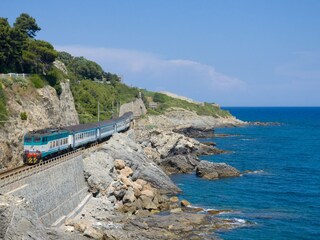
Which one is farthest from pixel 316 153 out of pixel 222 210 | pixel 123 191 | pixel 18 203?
pixel 18 203

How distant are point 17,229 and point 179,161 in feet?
146

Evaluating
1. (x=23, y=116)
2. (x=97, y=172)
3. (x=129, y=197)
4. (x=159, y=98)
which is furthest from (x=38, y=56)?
(x=159, y=98)

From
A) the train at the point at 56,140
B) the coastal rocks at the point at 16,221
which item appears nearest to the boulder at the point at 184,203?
the train at the point at 56,140

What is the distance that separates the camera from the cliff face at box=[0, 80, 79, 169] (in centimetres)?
4328

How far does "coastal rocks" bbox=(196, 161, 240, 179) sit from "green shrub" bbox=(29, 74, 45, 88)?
72.8 ft

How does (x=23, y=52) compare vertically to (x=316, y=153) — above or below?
above

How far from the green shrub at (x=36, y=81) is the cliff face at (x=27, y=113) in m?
0.58

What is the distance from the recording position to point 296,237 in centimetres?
3684

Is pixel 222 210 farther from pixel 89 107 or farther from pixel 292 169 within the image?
pixel 89 107

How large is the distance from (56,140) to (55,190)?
937 cm

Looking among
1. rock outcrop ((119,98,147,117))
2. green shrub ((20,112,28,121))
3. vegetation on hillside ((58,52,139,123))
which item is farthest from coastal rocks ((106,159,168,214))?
rock outcrop ((119,98,147,117))

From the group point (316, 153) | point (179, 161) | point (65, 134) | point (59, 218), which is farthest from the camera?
point (316, 153)

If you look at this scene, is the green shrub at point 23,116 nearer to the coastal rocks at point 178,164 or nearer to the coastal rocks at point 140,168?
the coastal rocks at point 140,168

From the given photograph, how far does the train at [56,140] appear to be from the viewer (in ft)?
129
